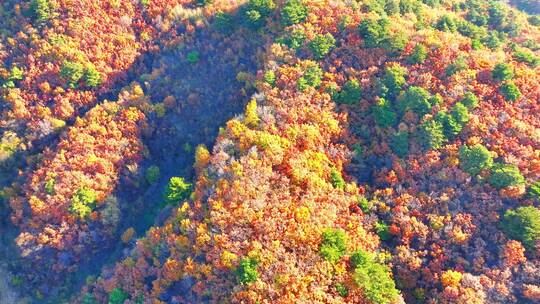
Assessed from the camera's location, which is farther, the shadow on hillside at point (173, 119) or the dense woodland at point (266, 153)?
the shadow on hillside at point (173, 119)

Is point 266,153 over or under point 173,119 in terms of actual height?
over

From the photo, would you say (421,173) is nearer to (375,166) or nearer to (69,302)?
(375,166)

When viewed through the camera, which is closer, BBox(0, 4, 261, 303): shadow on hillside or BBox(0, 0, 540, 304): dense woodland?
BBox(0, 0, 540, 304): dense woodland

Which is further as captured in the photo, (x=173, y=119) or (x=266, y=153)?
(x=173, y=119)

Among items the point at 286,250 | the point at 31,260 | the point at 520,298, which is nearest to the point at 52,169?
the point at 31,260
